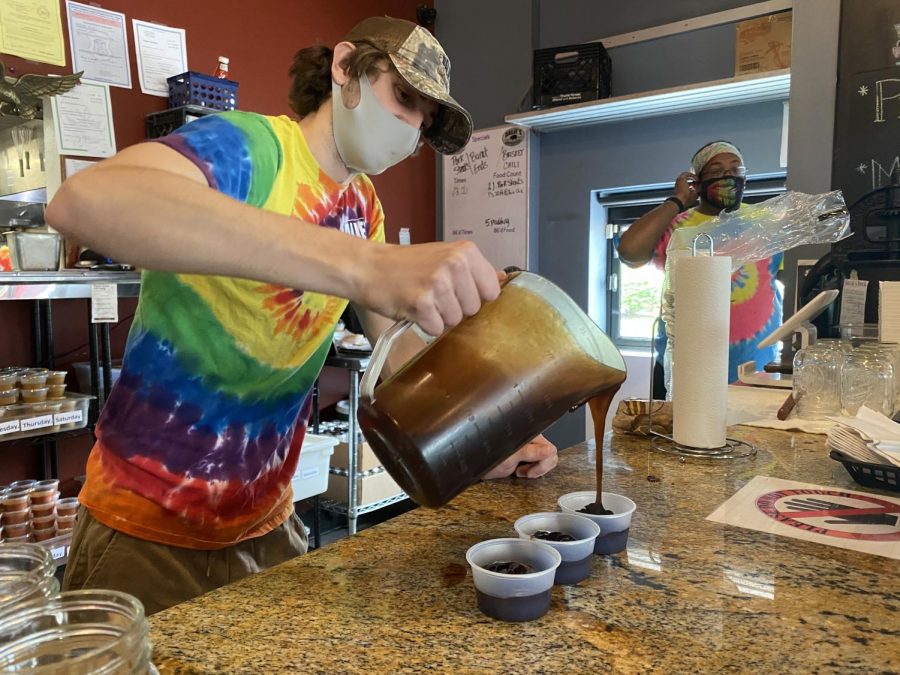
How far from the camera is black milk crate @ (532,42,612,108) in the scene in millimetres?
3271

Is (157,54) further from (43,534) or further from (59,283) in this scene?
(43,534)

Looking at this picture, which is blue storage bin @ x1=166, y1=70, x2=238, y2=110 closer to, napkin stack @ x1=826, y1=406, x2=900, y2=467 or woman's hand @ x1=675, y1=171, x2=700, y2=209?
woman's hand @ x1=675, y1=171, x2=700, y2=209

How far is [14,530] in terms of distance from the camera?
2.03m

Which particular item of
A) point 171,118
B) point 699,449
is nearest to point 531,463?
point 699,449

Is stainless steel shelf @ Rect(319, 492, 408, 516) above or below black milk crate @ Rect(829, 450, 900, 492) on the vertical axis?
below

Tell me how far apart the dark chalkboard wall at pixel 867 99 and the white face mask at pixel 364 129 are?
5.80ft

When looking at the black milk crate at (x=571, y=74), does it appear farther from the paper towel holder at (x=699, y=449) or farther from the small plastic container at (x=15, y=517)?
the small plastic container at (x=15, y=517)

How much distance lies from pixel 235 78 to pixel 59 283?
145cm

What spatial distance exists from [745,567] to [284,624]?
523 mm

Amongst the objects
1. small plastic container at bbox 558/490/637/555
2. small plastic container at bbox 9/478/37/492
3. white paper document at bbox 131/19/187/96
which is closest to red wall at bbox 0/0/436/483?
white paper document at bbox 131/19/187/96

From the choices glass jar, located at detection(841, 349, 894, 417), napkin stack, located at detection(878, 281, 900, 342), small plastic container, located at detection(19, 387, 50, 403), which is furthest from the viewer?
small plastic container, located at detection(19, 387, 50, 403)

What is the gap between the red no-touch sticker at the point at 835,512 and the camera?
0.89 m

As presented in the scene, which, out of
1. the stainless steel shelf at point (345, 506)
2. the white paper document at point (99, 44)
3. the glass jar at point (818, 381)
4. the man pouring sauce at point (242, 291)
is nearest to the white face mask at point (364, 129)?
the man pouring sauce at point (242, 291)

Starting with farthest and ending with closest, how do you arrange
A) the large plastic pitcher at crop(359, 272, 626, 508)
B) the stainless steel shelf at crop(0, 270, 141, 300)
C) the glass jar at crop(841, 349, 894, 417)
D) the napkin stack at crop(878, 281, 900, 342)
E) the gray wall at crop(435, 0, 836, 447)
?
the gray wall at crop(435, 0, 836, 447), the stainless steel shelf at crop(0, 270, 141, 300), the napkin stack at crop(878, 281, 900, 342), the glass jar at crop(841, 349, 894, 417), the large plastic pitcher at crop(359, 272, 626, 508)
